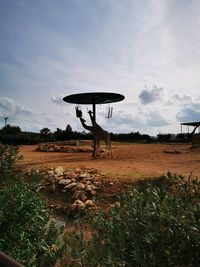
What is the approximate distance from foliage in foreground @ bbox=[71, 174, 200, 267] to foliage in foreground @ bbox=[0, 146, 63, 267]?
101 cm

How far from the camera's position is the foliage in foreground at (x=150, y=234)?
255 centimetres

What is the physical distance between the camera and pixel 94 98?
15.4 metres

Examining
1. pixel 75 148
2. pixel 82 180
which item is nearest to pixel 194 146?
pixel 75 148

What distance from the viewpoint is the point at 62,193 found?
347 inches

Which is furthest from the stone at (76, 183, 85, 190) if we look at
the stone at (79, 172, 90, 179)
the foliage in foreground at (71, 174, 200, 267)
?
the foliage in foreground at (71, 174, 200, 267)

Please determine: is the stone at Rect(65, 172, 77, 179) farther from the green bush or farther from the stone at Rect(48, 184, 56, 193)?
the green bush

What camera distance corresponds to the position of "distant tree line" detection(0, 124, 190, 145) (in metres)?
30.4

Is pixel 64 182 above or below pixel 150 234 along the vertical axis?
below

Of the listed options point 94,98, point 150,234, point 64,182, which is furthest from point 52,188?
point 94,98

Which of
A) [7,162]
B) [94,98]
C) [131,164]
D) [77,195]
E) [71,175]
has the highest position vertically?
[94,98]

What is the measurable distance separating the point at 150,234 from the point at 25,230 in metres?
2.03

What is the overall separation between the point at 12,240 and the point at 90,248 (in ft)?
4.12

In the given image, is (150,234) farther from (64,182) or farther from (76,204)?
(64,182)

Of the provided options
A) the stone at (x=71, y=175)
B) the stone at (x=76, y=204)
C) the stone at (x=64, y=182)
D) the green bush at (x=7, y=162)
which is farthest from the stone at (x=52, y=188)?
the green bush at (x=7, y=162)
